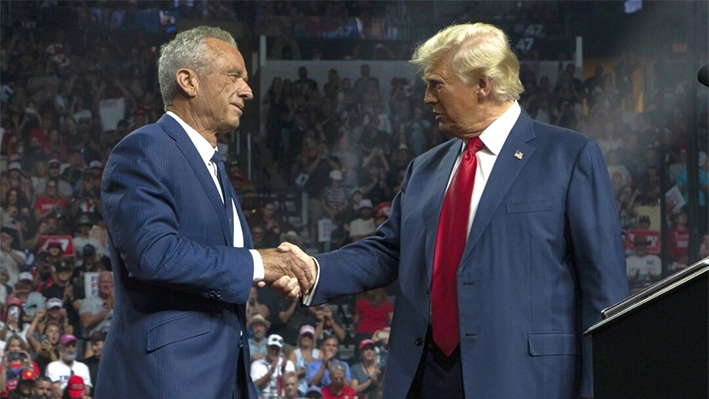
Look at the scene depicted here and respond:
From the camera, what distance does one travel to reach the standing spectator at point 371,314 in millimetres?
7430

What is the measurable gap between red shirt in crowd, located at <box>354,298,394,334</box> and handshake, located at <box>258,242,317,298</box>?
4711mm

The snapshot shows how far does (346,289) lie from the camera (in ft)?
9.22

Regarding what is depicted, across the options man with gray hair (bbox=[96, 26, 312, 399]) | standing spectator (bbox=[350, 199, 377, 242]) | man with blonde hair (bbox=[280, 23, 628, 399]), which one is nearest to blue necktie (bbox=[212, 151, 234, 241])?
man with gray hair (bbox=[96, 26, 312, 399])

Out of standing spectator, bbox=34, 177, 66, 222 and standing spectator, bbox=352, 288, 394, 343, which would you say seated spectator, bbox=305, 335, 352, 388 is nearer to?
standing spectator, bbox=352, 288, 394, 343

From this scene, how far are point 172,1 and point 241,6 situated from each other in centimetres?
71

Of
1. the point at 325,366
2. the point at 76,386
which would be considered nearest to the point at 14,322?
the point at 76,386

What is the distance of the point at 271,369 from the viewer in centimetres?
683

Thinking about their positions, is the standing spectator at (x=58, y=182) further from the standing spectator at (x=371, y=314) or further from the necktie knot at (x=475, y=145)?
the necktie knot at (x=475, y=145)

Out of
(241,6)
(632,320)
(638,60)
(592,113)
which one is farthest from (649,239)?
(632,320)

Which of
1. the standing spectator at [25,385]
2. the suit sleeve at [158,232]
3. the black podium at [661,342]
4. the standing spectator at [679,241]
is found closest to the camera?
the black podium at [661,342]

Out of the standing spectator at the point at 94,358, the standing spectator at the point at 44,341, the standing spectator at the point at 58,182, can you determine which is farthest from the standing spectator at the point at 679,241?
the standing spectator at the point at 58,182

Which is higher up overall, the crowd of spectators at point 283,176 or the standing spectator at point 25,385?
the crowd of spectators at point 283,176

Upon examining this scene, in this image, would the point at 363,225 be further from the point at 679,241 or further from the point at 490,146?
the point at 490,146

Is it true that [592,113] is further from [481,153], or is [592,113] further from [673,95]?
[481,153]
